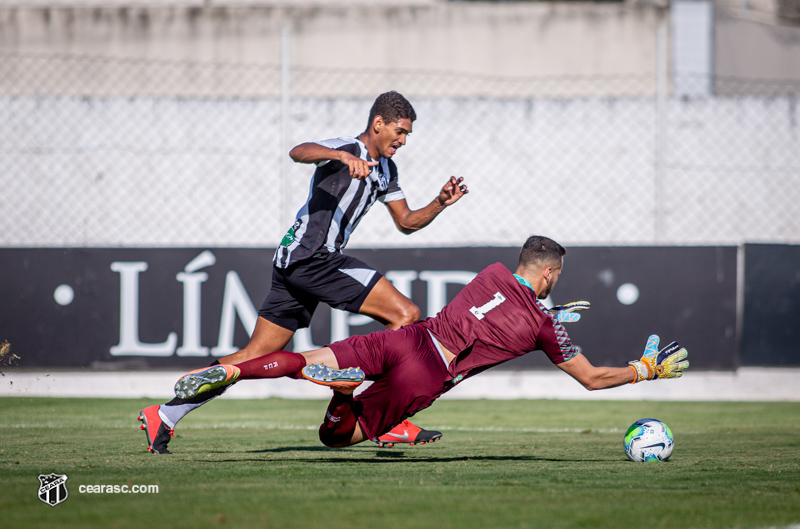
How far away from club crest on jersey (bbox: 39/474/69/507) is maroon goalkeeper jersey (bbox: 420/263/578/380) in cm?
200

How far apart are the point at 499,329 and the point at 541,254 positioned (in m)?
0.46

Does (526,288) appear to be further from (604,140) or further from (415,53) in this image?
(415,53)

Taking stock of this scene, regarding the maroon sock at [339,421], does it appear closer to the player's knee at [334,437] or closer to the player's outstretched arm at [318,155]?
the player's knee at [334,437]

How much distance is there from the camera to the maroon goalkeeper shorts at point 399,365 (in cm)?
470

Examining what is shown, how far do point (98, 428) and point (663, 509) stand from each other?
456 cm

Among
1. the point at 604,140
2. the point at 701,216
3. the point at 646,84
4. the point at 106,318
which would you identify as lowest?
the point at 106,318

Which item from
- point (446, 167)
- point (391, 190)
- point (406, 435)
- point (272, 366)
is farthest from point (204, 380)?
point (446, 167)

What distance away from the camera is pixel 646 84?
13.6m

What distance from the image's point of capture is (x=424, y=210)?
550cm

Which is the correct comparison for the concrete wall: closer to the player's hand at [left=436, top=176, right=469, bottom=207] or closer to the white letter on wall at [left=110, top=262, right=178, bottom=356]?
the white letter on wall at [left=110, top=262, right=178, bottom=356]

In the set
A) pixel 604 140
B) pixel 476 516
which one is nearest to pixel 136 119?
pixel 604 140

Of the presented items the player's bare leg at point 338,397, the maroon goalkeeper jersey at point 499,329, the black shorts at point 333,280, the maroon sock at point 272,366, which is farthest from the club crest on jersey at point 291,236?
the maroon goalkeeper jersey at point 499,329

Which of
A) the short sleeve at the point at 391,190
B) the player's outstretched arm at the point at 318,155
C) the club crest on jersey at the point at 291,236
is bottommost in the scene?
the club crest on jersey at the point at 291,236

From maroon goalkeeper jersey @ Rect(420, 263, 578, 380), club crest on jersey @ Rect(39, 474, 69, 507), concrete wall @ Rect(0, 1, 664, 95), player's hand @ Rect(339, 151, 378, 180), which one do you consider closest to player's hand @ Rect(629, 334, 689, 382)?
maroon goalkeeper jersey @ Rect(420, 263, 578, 380)
